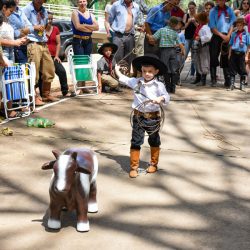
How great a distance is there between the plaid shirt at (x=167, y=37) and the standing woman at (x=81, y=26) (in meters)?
1.38

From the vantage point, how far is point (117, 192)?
212 inches

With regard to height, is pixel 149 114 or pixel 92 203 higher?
pixel 149 114

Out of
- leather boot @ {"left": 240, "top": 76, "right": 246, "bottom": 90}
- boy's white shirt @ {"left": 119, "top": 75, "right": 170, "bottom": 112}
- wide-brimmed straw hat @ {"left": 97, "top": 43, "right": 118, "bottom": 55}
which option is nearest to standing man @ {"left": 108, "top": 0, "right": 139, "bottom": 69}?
wide-brimmed straw hat @ {"left": 97, "top": 43, "right": 118, "bottom": 55}

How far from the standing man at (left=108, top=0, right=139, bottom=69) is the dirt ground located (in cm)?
193

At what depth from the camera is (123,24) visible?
421 inches

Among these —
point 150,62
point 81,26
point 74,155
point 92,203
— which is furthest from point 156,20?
point 74,155

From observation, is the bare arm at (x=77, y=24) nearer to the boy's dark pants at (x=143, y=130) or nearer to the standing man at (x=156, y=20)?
the standing man at (x=156, y=20)

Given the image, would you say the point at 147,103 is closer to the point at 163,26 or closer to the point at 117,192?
the point at 117,192

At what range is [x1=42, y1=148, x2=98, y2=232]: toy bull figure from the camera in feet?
13.6

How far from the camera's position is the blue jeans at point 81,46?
34.7ft

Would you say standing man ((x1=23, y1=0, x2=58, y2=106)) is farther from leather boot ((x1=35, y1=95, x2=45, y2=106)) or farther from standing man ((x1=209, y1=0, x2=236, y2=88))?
standing man ((x1=209, y1=0, x2=236, y2=88))

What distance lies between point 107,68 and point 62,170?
6.70 m

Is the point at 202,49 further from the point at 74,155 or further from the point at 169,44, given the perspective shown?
the point at 74,155

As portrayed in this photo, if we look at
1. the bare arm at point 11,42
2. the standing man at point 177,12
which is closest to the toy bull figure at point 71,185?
the bare arm at point 11,42
